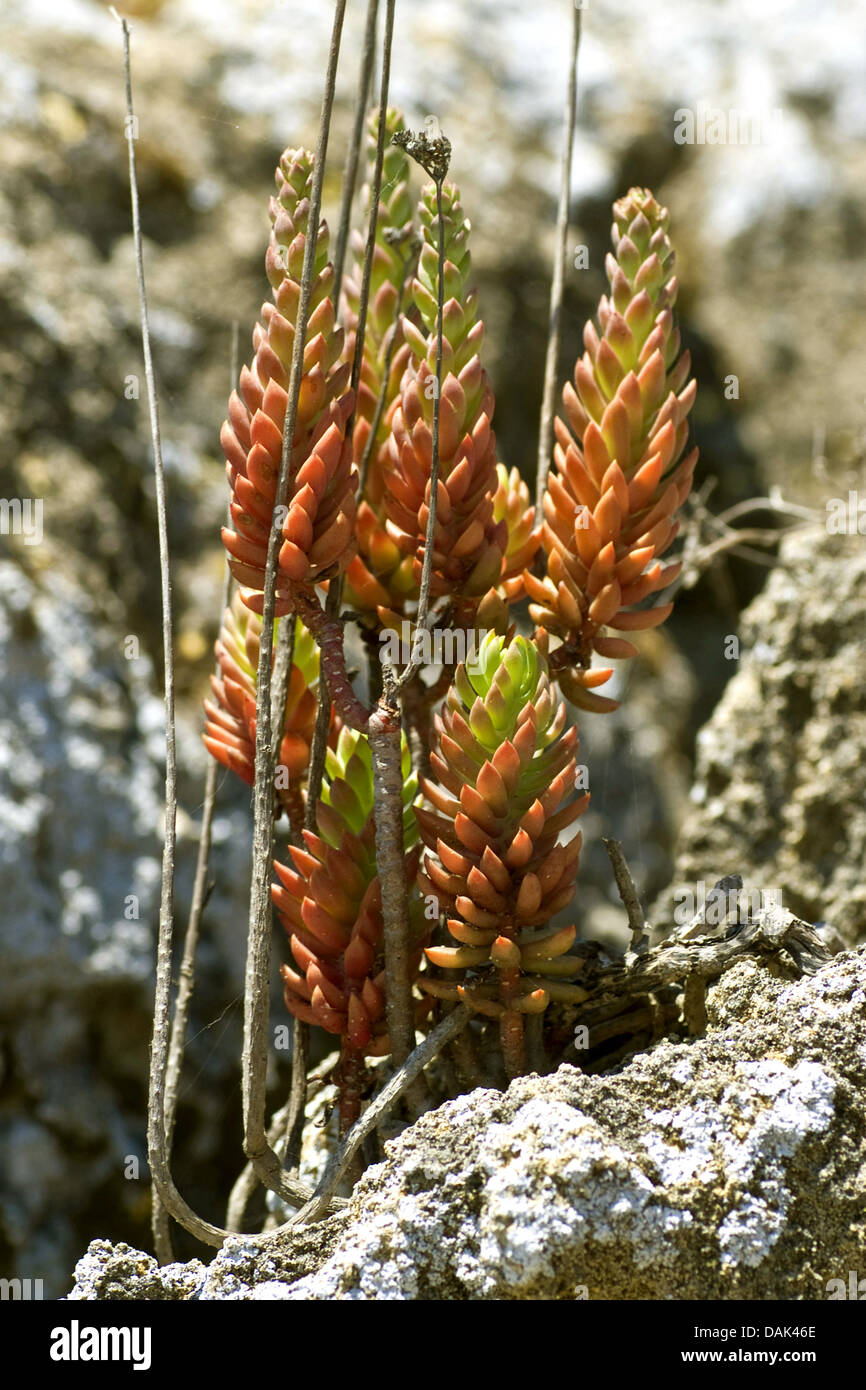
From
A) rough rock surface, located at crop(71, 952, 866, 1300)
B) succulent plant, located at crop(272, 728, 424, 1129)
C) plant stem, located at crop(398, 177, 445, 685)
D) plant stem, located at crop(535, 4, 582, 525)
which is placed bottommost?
rough rock surface, located at crop(71, 952, 866, 1300)

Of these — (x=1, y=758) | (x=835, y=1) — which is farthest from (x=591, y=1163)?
(x=835, y=1)

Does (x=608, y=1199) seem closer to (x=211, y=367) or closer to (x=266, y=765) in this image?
(x=266, y=765)

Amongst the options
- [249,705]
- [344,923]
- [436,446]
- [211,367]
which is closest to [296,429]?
[436,446]

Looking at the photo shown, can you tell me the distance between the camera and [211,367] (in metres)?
3.38

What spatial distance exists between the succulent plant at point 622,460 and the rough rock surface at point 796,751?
0.89m

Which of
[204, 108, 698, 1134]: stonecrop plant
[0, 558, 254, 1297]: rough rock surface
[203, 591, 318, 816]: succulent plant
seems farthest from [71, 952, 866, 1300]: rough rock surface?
[0, 558, 254, 1297]: rough rock surface

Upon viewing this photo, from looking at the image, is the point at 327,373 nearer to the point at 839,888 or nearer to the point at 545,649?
the point at 545,649

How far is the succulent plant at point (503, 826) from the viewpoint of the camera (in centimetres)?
129

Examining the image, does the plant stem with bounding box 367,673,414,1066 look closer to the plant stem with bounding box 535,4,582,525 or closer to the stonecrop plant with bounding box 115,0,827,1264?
the stonecrop plant with bounding box 115,0,827,1264

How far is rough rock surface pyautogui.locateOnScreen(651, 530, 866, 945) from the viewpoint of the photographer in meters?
2.24

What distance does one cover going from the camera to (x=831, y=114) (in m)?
4.35

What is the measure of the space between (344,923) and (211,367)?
2300mm
